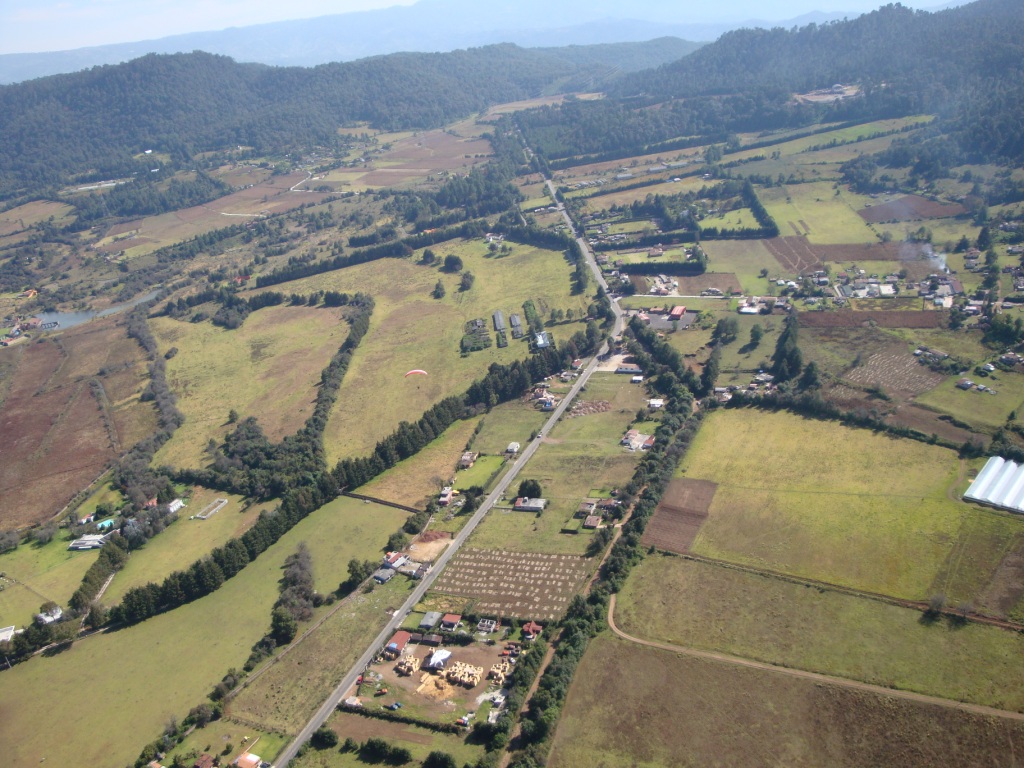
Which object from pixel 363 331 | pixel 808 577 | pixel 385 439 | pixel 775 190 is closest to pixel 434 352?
pixel 363 331

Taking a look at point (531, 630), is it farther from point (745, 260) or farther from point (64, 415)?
point (745, 260)

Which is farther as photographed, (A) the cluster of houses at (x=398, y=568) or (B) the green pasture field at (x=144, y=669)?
(A) the cluster of houses at (x=398, y=568)

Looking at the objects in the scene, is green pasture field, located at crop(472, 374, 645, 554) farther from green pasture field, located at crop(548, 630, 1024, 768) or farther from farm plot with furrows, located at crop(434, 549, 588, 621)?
green pasture field, located at crop(548, 630, 1024, 768)

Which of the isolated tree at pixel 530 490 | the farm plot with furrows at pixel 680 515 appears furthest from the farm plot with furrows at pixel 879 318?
the isolated tree at pixel 530 490

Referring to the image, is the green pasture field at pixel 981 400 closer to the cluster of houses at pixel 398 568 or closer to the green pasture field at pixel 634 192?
the cluster of houses at pixel 398 568

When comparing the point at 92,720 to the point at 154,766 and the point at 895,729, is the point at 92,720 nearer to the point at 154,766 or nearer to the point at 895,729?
the point at 154,766

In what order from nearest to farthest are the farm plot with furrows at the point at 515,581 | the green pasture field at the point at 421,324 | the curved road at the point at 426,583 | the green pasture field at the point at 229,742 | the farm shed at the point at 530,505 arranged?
the green pasture field at the point at 229,742 < the curved road at the point at 426,583 < the farm plot with furrows at the point at 515,581 < the farm shed at the point at 530,505 < the green pasture field at the point at 421,324

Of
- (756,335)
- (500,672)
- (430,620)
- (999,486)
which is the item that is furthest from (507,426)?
(999,486)
